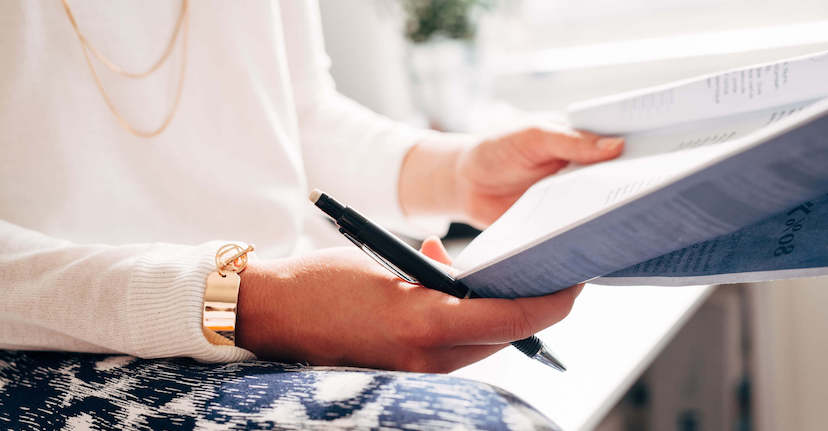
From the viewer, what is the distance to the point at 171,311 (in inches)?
12.8

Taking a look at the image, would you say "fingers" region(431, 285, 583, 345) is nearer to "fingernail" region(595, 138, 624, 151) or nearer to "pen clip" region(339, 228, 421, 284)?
"pen clip" region(339, 228, 421, 284)

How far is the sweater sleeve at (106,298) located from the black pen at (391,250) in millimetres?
78

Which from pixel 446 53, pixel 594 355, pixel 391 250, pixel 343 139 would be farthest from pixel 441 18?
pixel 391 250

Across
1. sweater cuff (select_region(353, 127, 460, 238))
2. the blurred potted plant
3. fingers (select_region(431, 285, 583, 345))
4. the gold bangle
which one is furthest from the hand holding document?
the blurred potted plant

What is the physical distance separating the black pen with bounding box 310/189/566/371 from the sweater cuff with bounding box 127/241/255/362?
78mm

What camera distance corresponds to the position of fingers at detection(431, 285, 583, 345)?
30cm

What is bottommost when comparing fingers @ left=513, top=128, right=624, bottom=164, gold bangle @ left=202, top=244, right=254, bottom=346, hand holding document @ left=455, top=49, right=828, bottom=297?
gold bangle @ left=202, top=244, right=254, bottom=346

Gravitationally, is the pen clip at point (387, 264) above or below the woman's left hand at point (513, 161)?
below

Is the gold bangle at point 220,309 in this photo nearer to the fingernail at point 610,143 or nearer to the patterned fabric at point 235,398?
the patterned fabric at point 235,398

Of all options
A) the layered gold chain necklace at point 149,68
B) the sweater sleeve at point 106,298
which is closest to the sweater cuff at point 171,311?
the sweater sleeve at point 106,298

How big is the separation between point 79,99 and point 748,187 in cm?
53

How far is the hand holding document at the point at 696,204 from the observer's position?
0.77 feet

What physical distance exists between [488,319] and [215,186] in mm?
385

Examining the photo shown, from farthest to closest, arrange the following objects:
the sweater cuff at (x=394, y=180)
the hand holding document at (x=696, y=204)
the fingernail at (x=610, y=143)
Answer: the sweater cuff at (x=394, y=180), the fingernail at (x=610, y=143), the hand holding document at (x=696, y=204)
